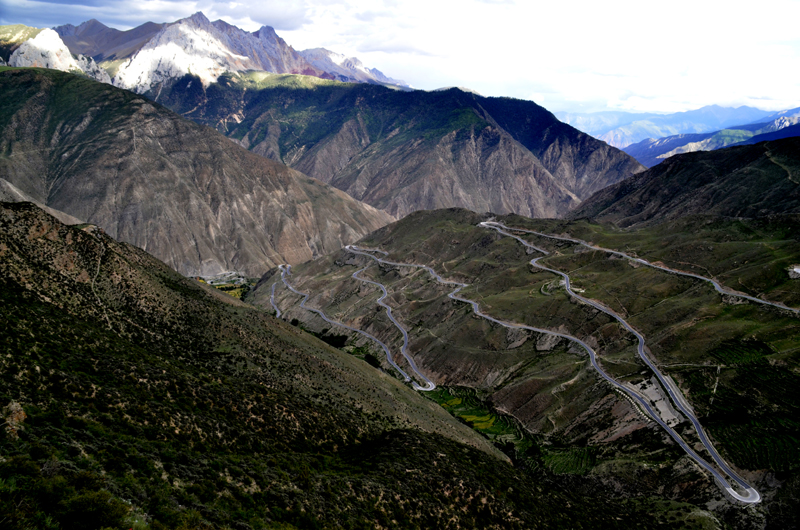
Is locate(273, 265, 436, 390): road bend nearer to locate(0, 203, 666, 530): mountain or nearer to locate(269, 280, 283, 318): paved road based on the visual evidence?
locate(269, 280, 283, 318): paved road

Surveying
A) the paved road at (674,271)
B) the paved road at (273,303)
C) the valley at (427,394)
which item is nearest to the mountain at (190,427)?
the valley at (427,394)

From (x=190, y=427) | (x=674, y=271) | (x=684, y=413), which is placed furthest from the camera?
(x=674, y=271)

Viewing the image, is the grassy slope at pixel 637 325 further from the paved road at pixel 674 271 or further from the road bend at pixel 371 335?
the road bend at pixel 371 335

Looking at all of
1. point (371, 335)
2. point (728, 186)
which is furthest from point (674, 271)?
point (728, 186)

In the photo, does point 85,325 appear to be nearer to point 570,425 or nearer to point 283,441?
point 283,441

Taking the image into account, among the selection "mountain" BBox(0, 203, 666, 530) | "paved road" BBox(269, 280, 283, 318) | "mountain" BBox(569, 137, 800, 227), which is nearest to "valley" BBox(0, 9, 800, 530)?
"mountain" BBox(0, 203, 666, 530)

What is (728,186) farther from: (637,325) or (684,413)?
(684,413)
